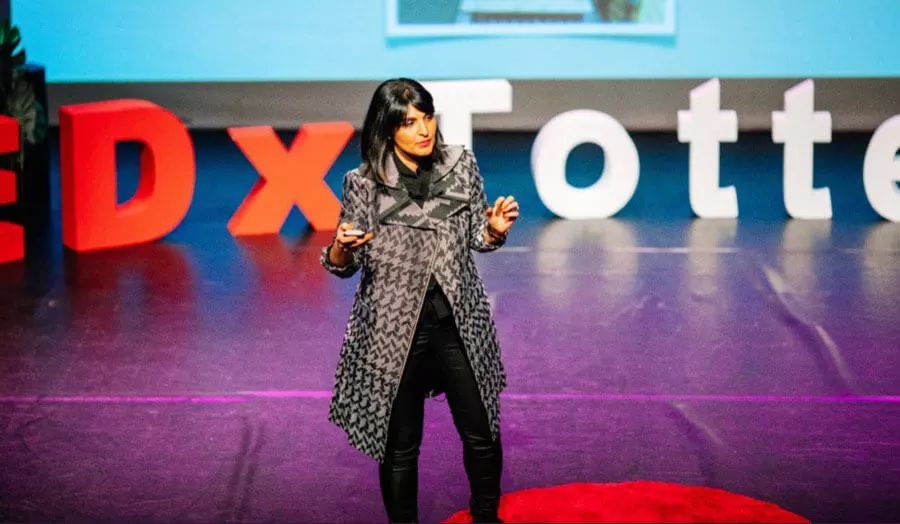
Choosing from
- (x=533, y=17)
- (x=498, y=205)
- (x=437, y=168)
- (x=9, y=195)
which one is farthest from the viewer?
(x=533, y=17)

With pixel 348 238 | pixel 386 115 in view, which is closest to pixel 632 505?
pixel 348 238

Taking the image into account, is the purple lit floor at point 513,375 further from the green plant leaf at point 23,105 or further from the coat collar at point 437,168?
the green plant leaf at point 23,105

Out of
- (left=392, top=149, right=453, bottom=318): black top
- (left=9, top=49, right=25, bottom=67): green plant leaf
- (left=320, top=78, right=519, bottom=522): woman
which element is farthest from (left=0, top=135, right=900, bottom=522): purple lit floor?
(left=9, top=49, right=25, bottom=67): green plant leaf

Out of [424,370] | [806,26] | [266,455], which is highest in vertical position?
[806,26]

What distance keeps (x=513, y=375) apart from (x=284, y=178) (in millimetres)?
3359

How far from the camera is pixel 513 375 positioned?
5.58 m

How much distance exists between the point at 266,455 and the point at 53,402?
1047 mm

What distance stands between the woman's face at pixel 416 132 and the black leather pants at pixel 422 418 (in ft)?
1.32

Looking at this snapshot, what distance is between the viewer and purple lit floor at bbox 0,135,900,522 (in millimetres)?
4383

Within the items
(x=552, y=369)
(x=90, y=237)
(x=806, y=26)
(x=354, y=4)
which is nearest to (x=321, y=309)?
(x=552, y=369)

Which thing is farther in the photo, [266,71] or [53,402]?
[266,71]

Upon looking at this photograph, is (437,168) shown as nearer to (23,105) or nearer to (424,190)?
(424,190)

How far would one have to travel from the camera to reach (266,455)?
4648 millimetres

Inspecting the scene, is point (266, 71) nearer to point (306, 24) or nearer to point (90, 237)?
point (306, 24)
